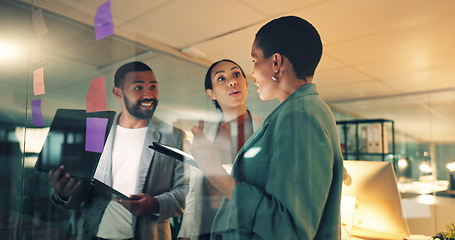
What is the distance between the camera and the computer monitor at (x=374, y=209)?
111cm

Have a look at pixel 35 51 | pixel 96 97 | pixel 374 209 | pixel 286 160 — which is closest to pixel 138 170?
pixel 96 97

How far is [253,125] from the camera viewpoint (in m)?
0.84

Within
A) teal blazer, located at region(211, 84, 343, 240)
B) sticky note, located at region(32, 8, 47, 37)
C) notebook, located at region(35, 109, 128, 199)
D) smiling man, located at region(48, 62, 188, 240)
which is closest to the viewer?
teal blazer, located at region(211, 84, 343, 240)

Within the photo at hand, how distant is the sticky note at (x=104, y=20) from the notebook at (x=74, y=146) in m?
0.36

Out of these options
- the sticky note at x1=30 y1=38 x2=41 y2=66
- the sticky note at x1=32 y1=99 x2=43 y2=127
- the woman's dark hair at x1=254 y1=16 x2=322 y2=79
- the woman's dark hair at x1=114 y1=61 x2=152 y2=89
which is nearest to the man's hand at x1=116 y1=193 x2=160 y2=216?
the woman's dark hair at x1=114 y1=61 x2=152 y2=89

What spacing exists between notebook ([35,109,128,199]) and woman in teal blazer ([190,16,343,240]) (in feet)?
1.81

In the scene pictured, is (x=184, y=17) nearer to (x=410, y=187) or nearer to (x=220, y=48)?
(x=220, y=48)

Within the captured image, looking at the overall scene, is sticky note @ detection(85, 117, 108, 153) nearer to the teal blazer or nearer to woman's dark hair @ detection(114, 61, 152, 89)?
woman's dark hair @ detection(114, 61, 152, 89)

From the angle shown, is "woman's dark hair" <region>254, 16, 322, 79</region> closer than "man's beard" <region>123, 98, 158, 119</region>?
Yes

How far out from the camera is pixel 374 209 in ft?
3.87

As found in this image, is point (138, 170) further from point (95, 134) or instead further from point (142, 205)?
point (95, 134)

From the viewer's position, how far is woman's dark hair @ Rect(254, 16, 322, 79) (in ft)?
2.58

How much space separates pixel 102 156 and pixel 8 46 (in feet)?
3.98

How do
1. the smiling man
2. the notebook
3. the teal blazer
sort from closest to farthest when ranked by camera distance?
the teal blazer, the smiling man, the notebook
